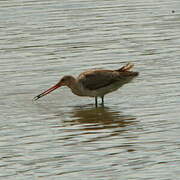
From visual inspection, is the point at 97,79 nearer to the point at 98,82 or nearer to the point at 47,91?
the point at 98,82

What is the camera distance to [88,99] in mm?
15750

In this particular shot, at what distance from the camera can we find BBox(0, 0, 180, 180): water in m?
10.9

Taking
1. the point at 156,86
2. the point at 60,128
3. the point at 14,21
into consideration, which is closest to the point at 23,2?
the point at 14,21

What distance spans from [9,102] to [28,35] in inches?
228

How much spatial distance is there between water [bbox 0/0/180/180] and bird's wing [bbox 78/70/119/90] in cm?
36

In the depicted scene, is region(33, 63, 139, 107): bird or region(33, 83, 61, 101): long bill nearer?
region(33, 63, 139, 107): bird

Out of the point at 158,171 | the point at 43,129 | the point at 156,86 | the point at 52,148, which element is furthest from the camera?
the point at 156,86

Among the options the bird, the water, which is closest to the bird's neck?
the bird

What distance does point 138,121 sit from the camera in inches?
520

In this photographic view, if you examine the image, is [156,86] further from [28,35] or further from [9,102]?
[28,35]

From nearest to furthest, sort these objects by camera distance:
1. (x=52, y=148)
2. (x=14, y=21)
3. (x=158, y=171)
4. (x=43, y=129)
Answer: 1. (x=158, y=171)
2. (x=52, y=148)
3. (x=43, y=129)
4. (x=14, y=21)

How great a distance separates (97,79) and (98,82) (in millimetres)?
59

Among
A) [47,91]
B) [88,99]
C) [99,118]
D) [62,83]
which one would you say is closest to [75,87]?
[62,83]

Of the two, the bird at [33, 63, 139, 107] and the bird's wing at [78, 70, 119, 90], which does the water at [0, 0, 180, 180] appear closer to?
the bird at [33, 63, 139, 107]
